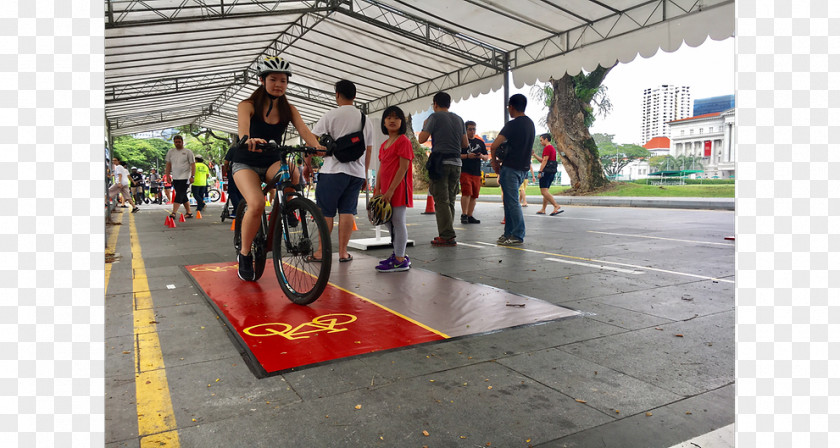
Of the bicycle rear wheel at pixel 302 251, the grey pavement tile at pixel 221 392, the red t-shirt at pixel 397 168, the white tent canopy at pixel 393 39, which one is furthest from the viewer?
the white tent canopy at pixel 393 39

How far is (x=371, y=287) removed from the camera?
450 cm

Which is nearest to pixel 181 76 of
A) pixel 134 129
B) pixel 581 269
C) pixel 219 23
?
pixel 219 23

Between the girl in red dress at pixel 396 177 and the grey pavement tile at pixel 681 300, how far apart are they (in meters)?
2.02

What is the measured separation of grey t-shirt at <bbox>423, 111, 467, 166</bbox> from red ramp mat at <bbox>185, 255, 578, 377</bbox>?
8.42 ft

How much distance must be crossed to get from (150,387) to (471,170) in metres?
8.09

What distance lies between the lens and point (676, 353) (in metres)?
2.75

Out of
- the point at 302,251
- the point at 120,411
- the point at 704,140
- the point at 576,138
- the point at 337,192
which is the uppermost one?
the point at 704,140

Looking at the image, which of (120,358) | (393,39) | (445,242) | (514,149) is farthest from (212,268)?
(393,39)

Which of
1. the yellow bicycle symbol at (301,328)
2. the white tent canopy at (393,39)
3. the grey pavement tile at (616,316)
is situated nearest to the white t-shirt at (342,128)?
the yellow bicycle symbol at (301,328)

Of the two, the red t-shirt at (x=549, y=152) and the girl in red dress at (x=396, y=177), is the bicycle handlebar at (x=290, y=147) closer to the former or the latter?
the girl in red dress at (x=396, y=177)

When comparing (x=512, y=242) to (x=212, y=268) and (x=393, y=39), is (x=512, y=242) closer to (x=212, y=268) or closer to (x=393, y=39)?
(x=212, y=268)

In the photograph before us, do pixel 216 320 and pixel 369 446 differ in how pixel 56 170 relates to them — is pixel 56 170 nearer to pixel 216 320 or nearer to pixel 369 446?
pixel 369 446

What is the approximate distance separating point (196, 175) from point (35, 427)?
43.2 ft

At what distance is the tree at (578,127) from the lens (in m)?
22.4
